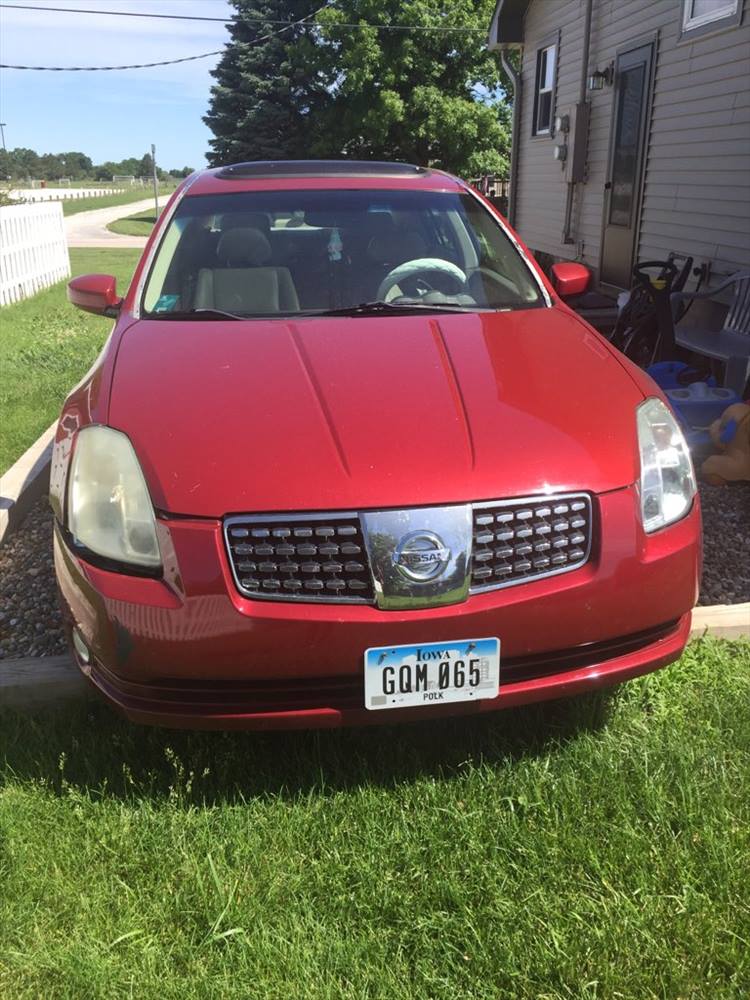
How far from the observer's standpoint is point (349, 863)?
206 cm

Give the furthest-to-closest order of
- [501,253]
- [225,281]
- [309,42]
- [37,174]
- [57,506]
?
[37,174] < [309,42] < [501,253] < [225,281] < [57,506]

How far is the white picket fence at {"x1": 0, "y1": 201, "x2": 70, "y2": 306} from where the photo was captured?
36.6ft

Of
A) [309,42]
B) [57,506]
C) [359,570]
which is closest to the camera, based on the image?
[359,570]

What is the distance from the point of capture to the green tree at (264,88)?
110ft

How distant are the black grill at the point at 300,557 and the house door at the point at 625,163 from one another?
8612 mm

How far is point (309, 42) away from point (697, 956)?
118 feet

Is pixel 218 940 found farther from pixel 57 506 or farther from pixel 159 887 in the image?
pixel 57 506

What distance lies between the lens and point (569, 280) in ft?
12.1

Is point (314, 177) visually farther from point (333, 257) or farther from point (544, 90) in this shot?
point (544, 90)

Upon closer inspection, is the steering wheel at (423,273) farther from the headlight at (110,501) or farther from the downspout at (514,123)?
the downspout at (514,123)

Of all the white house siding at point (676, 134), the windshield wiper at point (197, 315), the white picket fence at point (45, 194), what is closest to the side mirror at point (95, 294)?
the windshield wiper at point (197, 315)

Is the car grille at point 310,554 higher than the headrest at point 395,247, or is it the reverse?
the headrest at point 395,247

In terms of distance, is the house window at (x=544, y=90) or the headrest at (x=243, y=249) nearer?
the headrest at (x=243, y=249)

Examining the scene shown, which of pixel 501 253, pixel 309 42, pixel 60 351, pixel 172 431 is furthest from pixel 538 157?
pixel 309 42
